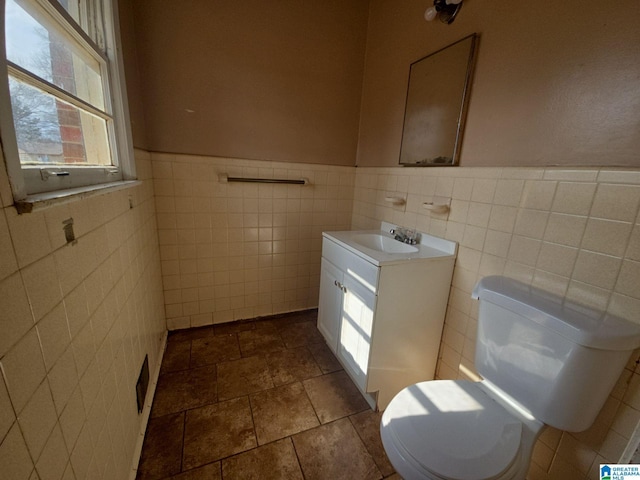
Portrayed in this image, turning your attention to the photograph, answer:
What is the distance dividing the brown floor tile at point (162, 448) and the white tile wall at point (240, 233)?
33.2 inches

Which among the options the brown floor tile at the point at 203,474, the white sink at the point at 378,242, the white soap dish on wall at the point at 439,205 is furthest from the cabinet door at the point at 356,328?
the brown floor tile at the point at 203,474

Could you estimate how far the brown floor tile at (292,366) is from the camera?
165 cm

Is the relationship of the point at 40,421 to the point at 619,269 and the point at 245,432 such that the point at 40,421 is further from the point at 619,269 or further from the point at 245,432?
the point at 619,269

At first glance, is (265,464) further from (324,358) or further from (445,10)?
(445,10)

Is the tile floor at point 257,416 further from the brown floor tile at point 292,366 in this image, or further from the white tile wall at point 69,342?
the white tile wall at point 69,342

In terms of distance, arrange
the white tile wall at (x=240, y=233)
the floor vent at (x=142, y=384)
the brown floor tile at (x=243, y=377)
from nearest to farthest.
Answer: the floor vent at (x=142, y=384) < the brown floor tile at (x=243, y=377) < the white tile wall at (x=240, y=233)

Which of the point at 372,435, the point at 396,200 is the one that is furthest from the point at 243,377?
the point at 396,200

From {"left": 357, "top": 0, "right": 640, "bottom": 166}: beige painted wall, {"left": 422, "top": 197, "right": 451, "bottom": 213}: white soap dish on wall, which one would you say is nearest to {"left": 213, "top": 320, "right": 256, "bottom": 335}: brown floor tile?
{"left": 422, "top": 197, "right": 451, "bottom": 213}: white soap dish on wall

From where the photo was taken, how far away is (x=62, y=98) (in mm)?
808

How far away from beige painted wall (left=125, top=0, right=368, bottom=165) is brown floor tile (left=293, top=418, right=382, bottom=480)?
1786 millimetres

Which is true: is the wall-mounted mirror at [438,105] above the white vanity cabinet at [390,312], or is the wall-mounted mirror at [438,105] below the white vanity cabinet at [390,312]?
above

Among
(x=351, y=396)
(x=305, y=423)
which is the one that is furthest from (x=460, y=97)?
(x=305, y=423)

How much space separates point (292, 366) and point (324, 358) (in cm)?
24

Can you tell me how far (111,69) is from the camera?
1.21 metres
